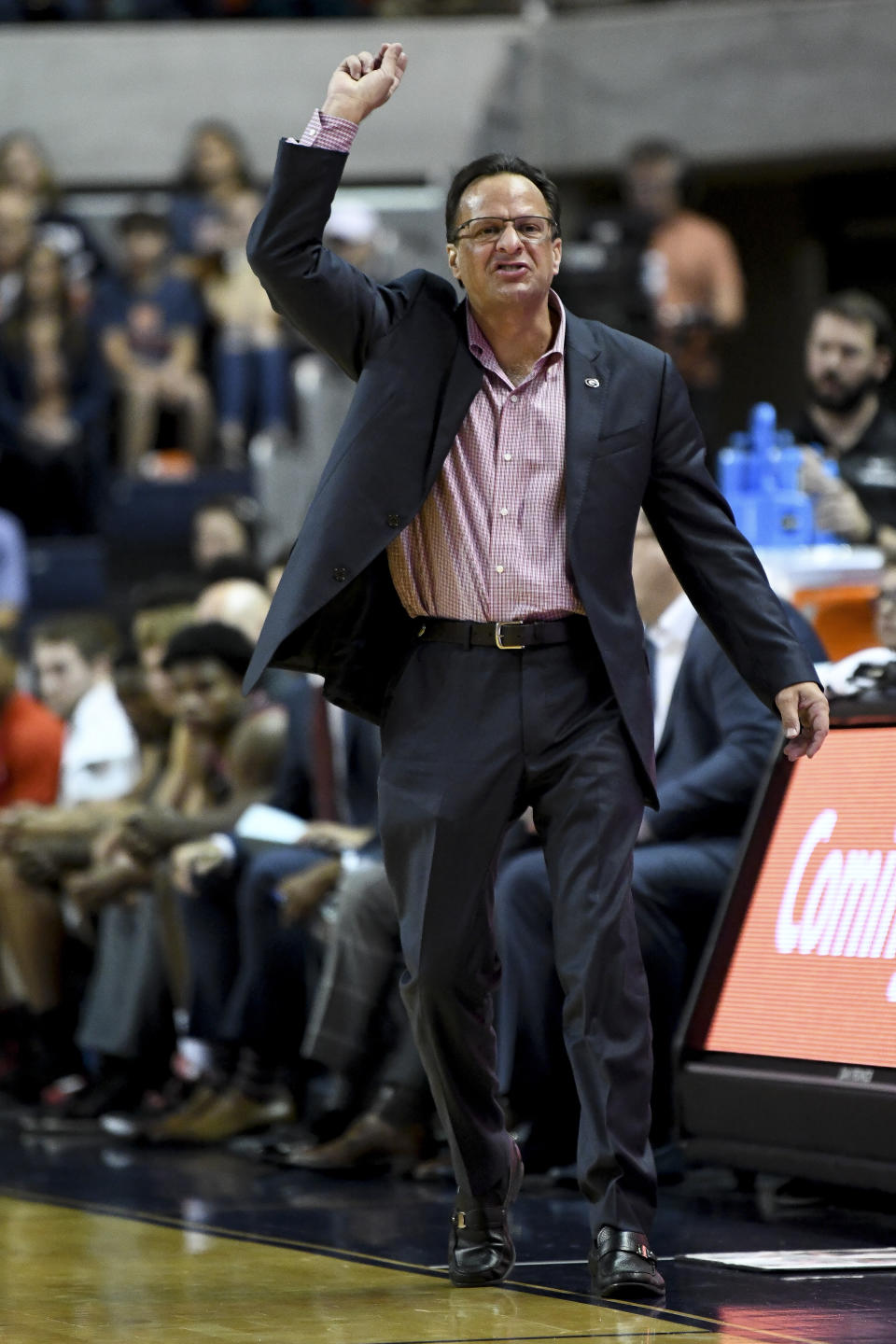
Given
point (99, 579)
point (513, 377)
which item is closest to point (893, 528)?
point (513, 377)

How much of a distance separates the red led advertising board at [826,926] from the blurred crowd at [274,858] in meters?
0.23

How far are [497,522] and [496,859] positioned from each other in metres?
0.58

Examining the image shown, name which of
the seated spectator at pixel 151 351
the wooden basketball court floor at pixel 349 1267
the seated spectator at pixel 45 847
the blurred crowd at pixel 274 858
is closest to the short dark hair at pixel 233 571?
the blurred crowd at pixel 274 858

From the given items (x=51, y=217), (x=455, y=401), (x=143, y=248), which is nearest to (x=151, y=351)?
(x=143, y=248)

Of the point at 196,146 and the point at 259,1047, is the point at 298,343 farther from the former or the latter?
the point at 259,1047

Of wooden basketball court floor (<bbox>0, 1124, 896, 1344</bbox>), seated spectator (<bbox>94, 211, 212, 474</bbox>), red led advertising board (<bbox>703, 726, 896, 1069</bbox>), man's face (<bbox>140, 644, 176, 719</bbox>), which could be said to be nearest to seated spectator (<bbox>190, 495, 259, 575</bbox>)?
man's face (<bbox>140, 644, 176, 719</bbox>)

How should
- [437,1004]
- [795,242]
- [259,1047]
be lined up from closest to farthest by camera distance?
[437,1004], [259,1047], [795,242]

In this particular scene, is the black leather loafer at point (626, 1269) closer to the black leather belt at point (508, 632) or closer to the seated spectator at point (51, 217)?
the black leather belt at point (508, 632)

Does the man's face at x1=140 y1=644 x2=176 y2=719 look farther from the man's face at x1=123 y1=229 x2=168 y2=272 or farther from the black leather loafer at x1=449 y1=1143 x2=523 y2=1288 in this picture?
the man's face at x1=123 y1=229 x2=168 y2=272

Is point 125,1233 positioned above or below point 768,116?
below

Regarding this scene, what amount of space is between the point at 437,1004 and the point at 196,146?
10123 millimetres

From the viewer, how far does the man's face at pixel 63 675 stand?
28.1 feet

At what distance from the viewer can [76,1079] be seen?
25.4 ft

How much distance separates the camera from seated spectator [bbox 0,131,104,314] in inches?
491
